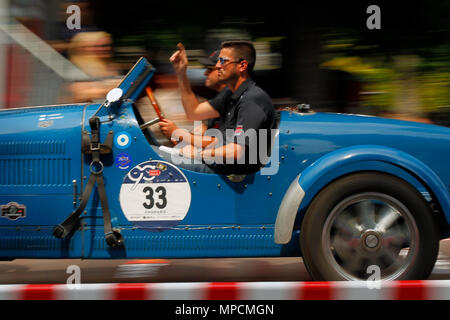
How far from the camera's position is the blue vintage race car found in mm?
3527

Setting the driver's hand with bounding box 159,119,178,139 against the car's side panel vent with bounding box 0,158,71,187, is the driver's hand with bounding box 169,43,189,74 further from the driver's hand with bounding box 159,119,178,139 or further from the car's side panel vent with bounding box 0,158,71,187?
the car's side panel vent with bounding box 0,158,71,187

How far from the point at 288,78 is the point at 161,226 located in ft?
9.55

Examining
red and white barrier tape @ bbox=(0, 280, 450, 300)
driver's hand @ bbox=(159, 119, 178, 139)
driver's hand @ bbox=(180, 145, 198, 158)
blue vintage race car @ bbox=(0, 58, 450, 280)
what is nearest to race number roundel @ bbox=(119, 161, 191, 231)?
blue vintage race car @ bbox=(0, 58, 450, 280)

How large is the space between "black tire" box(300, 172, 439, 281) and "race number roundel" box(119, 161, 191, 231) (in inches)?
27.7

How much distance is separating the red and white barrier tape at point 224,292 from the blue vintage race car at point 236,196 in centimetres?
35

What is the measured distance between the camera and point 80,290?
3131 mm

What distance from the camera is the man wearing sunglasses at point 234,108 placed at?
362 cm

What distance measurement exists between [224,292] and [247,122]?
99 cm

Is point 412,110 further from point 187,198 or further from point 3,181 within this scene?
point 3,181

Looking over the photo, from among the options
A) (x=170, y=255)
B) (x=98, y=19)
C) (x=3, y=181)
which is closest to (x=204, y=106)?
(x=170, y=255)

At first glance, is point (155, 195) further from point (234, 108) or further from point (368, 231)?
point (368, 231)

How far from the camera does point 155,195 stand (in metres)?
3.62

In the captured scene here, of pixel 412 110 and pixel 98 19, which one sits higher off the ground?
pixel 98 19
